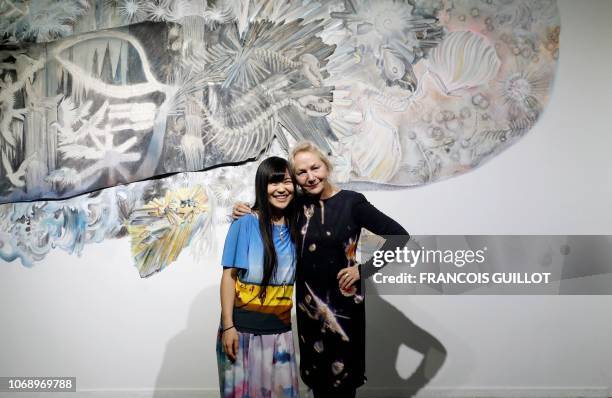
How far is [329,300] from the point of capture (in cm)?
173

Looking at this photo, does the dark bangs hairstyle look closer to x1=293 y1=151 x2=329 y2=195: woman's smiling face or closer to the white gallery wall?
x1=293 y1=151 x2=329 y2=195: woman's smiling face

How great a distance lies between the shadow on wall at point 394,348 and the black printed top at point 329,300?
71 cm

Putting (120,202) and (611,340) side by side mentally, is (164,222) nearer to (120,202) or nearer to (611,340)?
(120,202)

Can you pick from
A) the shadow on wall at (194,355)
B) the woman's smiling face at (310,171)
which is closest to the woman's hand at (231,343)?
the woman's smiling face at (310,171)

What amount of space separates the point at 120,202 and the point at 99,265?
0.35 meters

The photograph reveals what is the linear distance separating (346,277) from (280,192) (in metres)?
0.39

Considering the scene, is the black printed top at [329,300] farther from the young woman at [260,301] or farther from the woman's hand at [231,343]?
the woman's hand at [231,343]

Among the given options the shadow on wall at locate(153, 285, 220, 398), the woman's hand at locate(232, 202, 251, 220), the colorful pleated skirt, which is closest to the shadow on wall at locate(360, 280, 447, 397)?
the shadow on wall at locate(153, 285, 220, 398)

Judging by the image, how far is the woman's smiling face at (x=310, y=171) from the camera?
5.60 feet

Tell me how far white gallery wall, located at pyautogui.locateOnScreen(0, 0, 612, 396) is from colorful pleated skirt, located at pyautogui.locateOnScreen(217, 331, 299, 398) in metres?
0.85

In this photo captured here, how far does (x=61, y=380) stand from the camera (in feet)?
8.05

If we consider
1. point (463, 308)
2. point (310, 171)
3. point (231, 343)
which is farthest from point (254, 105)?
point (463, 308)

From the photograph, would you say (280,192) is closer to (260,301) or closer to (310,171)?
(310,171)

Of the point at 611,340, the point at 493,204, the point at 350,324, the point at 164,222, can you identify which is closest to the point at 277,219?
the point at 350,324
